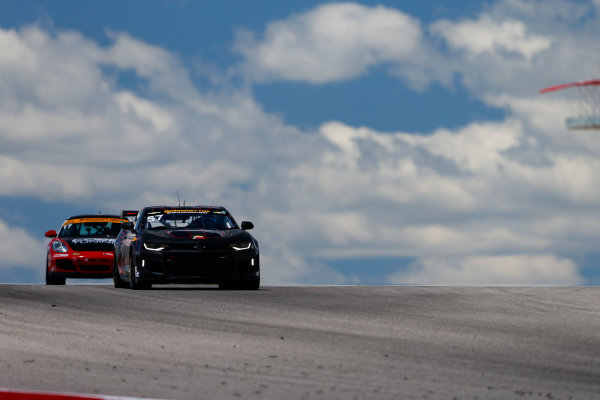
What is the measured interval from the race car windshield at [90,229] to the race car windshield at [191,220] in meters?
4.00

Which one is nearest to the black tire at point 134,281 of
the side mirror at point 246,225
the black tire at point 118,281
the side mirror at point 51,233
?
the black tire at point 118,281

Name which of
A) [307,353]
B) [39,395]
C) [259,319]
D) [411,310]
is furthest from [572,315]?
[39,395]

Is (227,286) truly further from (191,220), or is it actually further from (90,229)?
(90,229)

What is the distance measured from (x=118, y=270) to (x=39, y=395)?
12968mm

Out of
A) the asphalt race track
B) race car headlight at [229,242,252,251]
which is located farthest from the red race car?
race car headlight at [229,242,252,251]

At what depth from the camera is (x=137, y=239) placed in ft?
63.1

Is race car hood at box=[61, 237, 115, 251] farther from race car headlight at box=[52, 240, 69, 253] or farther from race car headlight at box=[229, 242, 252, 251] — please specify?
race car headlight at box=[229, 242, 252, 251]

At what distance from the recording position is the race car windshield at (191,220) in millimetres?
19906

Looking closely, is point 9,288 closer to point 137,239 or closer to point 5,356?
point 137,239

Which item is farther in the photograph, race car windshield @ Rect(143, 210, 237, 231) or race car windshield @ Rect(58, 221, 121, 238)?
race car windshield @ Rect(58, 221, 121, 238)

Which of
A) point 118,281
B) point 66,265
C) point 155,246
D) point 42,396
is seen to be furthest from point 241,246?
point 42,396

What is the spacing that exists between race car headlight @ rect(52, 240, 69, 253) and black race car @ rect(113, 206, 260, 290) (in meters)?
3.80

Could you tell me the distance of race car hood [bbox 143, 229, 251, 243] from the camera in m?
19.0

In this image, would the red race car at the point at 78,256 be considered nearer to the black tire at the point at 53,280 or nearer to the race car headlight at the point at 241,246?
the black tire at the point at 53,280
